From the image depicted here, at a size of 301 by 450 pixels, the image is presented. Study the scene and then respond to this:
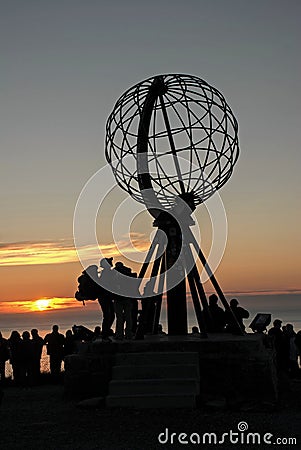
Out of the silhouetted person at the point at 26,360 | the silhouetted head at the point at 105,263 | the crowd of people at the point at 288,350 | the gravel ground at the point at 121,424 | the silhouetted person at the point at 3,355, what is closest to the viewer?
the gravel ground at the point at 121,424

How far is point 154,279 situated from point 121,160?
3.02 meters

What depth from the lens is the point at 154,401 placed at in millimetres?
15180

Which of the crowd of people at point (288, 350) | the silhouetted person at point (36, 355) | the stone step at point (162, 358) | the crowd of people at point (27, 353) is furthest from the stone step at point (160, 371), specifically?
the crowd of people at point (288, 350)

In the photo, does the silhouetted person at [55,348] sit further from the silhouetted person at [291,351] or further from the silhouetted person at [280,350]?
the silhouetted person at [291,351]

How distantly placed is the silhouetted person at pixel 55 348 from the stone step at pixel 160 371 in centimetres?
463

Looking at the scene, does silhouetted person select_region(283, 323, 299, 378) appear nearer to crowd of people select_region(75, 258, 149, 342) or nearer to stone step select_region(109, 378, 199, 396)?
crowd of people select_region(75, 258, 149, 342)

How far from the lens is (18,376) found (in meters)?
19.9

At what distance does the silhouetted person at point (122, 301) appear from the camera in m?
17.3

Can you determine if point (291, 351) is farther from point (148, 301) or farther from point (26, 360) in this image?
point (26, 360)

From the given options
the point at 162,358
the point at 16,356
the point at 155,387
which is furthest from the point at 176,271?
the point at 16,356

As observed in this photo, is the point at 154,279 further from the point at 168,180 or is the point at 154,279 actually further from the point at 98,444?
the point at 98,444

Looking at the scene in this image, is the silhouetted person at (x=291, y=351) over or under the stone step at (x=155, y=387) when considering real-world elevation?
over

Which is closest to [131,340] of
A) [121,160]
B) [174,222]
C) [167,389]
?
[167,389]

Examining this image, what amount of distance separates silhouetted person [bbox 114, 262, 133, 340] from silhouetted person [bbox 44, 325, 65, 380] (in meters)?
2.69
